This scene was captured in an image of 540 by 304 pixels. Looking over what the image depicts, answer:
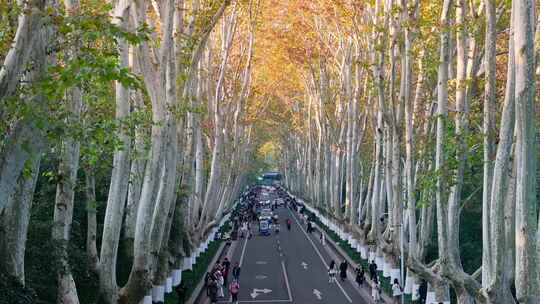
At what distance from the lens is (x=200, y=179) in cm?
3450

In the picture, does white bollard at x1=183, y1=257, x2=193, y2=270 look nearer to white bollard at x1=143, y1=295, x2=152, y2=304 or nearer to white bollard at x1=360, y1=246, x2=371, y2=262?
white bollard at x1=360, y1=246, x2=371, y2=262

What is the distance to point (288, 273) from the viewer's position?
111ft

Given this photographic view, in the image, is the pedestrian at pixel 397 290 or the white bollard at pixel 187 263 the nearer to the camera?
the pedestrian at pixel 397 290

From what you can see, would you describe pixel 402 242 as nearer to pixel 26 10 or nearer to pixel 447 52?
pixel 447 52

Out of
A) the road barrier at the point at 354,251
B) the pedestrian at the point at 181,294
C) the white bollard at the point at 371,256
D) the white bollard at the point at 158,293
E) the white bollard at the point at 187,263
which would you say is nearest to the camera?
the white bollard at the point at 158,293

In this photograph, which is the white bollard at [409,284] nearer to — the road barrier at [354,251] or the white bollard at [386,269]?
the road barrier at [354,251]

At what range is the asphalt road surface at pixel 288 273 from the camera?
1074 inches

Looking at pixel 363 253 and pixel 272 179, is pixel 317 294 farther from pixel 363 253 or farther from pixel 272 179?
pixel 272 179

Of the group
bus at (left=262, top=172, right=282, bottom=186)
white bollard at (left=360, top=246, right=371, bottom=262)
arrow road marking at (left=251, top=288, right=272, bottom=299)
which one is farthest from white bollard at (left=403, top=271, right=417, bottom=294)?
bus at (left=262, top=172, right=282, bottom=186)

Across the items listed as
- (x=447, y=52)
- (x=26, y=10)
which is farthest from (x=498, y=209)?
(x=26, y=10)

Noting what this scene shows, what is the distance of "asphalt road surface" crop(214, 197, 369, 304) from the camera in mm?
27281

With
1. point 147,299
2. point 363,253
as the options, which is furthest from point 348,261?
point 147,299

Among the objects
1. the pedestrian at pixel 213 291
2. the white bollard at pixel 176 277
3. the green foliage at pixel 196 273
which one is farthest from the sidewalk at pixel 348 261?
the white bollard at pixel 176 277

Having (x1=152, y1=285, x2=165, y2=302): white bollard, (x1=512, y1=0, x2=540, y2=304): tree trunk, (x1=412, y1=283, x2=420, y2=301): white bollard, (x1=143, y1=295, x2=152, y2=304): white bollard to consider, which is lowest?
(x1=412, y1=283, x2=420, y2=301): white bollard
